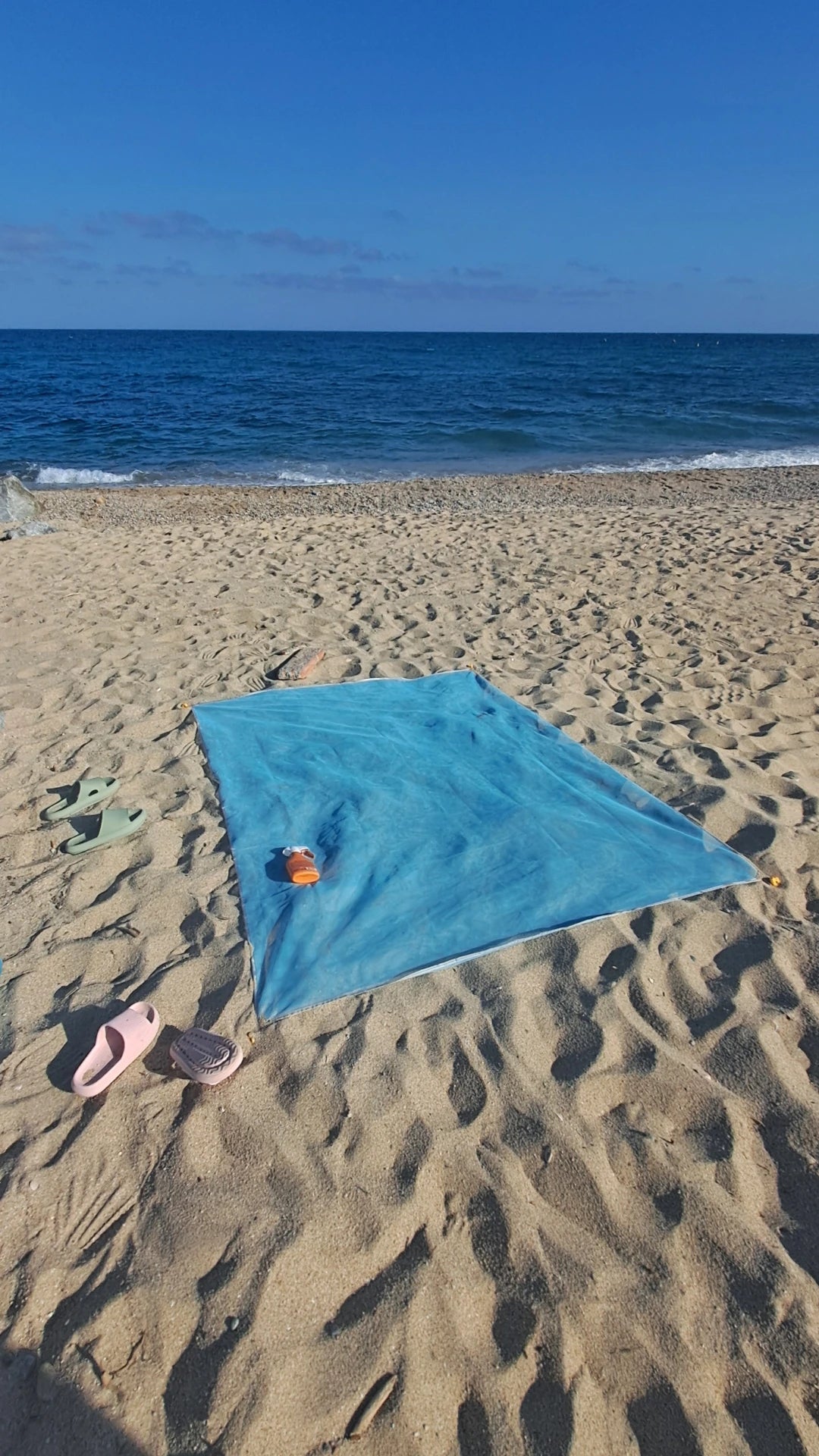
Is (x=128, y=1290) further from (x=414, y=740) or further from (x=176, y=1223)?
(x=414, y=740)

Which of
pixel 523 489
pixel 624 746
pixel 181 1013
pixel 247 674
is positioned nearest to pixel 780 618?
pixel 624 746

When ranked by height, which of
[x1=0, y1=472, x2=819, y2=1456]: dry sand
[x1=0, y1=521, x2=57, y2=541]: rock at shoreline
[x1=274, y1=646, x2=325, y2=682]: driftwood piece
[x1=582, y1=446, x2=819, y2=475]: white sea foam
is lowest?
[x1=0, y1=472, x2=819, y2=1456]: dry sand

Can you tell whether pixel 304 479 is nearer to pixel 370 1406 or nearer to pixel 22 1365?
pixel 22 1365

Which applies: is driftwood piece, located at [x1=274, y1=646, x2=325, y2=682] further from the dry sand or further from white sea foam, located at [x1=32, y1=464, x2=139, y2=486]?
white sea foam, located at [x1=32, y1=464, x2=139, y2=486]

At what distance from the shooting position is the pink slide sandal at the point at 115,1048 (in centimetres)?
219

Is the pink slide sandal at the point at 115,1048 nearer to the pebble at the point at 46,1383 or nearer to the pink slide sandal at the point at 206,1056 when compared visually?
the pink slide sandal at the point at 206,1056

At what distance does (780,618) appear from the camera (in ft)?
18.3

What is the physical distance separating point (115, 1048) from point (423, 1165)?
3.11 ft

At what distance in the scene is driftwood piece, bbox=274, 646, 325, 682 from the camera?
4.84 m

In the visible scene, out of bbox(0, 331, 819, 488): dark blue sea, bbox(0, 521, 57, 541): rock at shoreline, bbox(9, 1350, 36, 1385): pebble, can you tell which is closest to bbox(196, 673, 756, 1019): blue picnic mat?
bbox(9, 1350, 36, 1385): pebble

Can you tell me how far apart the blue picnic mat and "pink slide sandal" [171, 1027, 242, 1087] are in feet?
0.59

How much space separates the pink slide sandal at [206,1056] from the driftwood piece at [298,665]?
9.12 feet

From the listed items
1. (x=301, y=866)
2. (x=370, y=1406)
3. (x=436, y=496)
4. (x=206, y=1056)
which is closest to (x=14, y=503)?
(x=436, y=496)

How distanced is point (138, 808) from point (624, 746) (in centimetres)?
231
